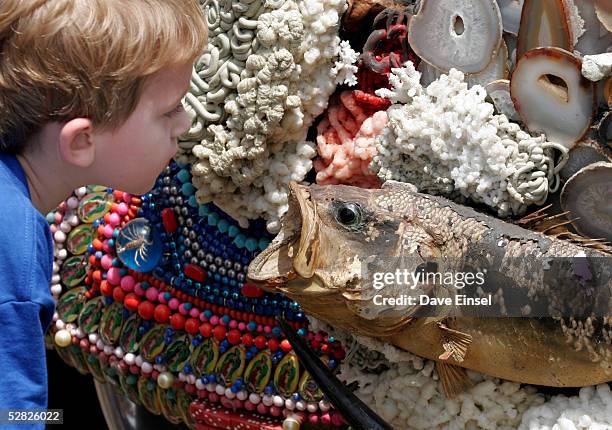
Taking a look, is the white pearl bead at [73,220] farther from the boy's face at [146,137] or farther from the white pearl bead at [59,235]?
the boy's face at [146,137]

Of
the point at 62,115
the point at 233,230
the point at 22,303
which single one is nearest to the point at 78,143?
the point at 62,115

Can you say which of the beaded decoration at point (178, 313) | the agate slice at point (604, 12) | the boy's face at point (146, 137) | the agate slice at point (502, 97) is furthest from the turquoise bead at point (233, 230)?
the agate slice at point (604, 12)

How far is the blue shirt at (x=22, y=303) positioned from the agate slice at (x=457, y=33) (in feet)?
1.34

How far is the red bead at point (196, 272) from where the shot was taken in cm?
107

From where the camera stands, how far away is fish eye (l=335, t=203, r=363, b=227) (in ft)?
2.74

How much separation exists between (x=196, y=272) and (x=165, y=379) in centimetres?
14

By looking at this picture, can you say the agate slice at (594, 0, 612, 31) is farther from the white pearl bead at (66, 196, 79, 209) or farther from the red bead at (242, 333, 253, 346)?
the white pearl bead at (66, 196, 79, 209)

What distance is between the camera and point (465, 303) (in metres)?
0.84

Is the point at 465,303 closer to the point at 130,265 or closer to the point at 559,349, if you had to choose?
the point at 559,349

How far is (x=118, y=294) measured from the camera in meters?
1.15

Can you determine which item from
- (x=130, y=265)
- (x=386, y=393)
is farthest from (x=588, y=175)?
(x=130, y=265)

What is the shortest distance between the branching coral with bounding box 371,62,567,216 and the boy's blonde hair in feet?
0.77

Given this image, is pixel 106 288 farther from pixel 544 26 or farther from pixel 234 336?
pixel 544 26

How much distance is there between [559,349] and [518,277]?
0.07 metres
